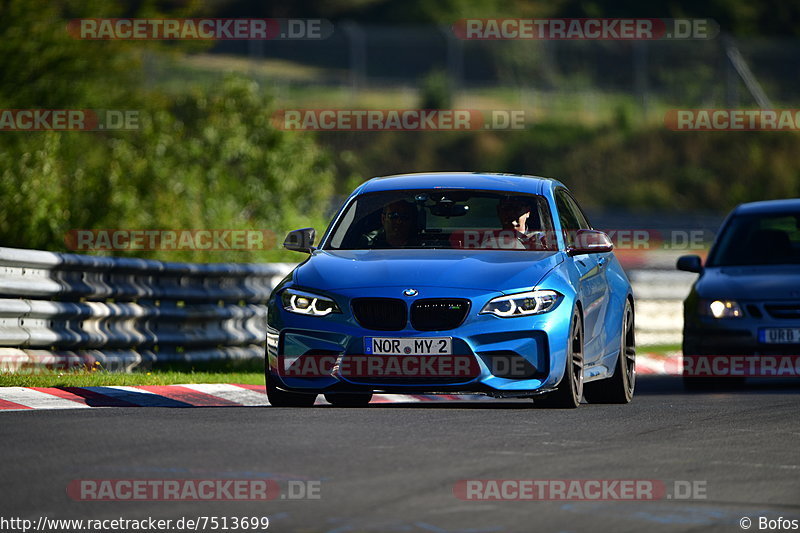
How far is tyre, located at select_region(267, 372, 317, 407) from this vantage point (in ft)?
34.7

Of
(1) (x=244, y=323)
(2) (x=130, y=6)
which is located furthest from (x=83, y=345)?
(2) (x=130, y=6)

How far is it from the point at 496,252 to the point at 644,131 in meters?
47.0

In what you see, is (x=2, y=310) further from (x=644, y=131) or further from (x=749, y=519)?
(x=644, y=131)

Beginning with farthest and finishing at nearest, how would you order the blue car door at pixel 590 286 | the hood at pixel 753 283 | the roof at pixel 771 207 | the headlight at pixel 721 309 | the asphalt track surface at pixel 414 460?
the roof at pixel 771 207 → the headlight at pixel 721 309 → the hood at pixel 753 283 → the blue car door at pixel 590 286 → the asphalt track surface at pixel 414 460

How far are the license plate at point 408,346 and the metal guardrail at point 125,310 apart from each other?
3.75m

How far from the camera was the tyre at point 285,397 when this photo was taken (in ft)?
34.7

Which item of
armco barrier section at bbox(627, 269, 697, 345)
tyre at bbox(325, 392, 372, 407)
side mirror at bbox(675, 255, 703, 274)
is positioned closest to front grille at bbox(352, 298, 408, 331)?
tyre at bbox(325, 392, 372, 407)

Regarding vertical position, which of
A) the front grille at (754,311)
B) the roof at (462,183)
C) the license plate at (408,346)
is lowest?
the front grille at (754,311)

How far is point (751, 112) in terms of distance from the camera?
4912 centimetres

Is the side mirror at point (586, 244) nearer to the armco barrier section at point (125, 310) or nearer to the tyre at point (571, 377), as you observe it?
the tyre at point (571, 377)

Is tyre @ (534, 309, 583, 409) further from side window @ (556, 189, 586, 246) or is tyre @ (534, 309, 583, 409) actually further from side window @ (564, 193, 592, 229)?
side window @ (564, 193, 592, 229)

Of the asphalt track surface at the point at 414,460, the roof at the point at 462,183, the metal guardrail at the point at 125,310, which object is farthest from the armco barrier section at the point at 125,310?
the asphalt track surface at the point at 414,460

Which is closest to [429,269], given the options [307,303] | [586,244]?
[307,303]

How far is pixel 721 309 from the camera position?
14.8 meters
